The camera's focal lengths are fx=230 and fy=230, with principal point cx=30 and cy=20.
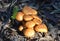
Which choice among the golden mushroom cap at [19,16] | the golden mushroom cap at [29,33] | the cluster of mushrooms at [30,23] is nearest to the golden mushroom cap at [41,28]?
the cluster of mushrooms at [30,23]

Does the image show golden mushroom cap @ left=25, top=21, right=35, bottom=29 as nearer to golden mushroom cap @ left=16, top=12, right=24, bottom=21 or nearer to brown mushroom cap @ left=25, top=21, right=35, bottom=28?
brown mushroom cap @ left=25, top=21, right=35, bottom=28

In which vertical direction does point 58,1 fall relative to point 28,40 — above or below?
above

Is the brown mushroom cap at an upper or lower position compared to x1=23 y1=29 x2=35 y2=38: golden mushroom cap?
upper

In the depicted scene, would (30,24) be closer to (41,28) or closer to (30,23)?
(30,23)

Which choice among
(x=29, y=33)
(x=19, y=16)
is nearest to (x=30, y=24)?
(x=29, y=33)

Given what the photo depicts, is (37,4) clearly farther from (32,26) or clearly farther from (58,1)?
(32,26)

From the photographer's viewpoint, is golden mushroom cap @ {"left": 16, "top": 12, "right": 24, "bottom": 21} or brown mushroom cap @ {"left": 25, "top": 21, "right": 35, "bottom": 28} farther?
golden mushroom cap @ {"left": 16, "top": 12, "right": 24, "bottom": 21}

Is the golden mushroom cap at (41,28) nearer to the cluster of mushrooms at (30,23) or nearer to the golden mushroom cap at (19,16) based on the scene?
the cluster of mushrooms at (30,23)

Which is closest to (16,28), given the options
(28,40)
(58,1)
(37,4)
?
(28,40)

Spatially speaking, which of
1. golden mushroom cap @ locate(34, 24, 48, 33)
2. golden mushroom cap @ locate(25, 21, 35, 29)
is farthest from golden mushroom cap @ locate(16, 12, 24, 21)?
golden mushroom cap @ locate(34, 24, 48, 33)
